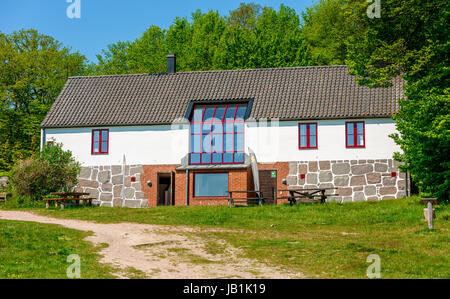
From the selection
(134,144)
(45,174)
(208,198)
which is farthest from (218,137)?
(45,174)

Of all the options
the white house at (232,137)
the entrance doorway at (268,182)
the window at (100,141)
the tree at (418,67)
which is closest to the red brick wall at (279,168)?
the white house at (232,137)

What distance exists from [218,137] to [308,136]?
196 inches

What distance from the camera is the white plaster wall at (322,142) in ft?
103

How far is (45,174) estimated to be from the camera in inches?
1238

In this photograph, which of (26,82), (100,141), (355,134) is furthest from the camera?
(26,82)

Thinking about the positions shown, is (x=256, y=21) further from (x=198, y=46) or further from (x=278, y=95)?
(x=278, y=95)

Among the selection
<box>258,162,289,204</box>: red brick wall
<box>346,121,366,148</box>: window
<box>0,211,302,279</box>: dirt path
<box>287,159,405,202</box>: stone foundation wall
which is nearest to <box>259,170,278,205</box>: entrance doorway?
<box>258,162,289,204</box>: red brick wall

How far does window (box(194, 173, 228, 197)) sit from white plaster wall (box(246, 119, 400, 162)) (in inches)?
91.7

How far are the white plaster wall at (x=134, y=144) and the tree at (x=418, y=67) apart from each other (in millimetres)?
11359

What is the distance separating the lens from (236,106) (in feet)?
112

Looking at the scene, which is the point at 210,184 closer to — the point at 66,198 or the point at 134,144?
the point at 134,144

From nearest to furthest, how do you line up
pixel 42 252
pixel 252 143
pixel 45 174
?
pixel 42 252, pixel 45 174, pixel 252 143

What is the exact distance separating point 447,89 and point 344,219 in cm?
636
